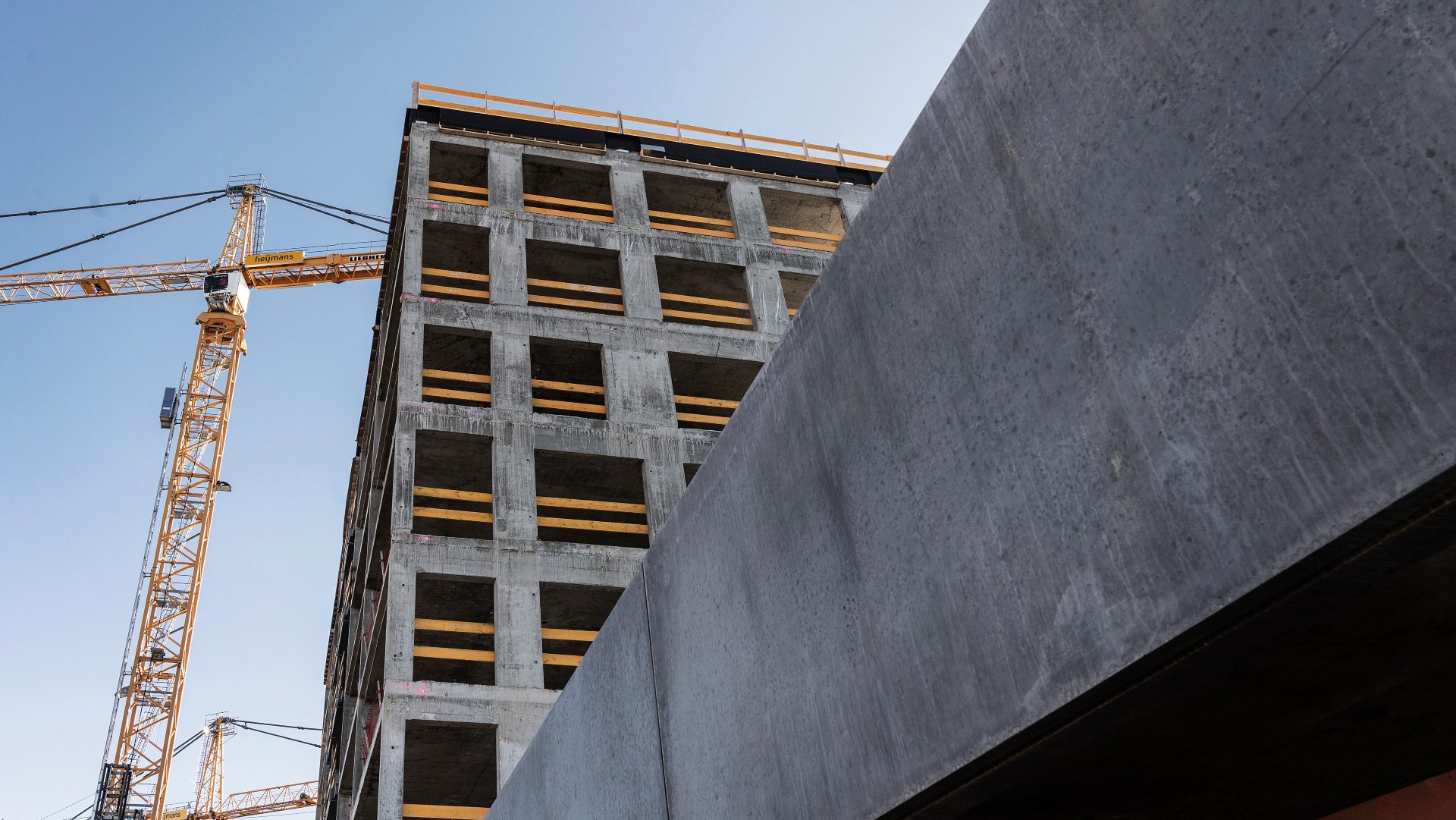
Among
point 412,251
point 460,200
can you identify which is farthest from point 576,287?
point 460,200

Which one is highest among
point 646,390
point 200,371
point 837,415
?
point 200,371

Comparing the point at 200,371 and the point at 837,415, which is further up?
the point at 200,371

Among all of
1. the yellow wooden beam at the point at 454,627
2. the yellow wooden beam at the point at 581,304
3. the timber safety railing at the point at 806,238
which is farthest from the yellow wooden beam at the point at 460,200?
the yellow wooden beam at the point at 454,627

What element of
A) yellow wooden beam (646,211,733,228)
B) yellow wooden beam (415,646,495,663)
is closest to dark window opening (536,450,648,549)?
yellow wooden beam (415,646,495,663)

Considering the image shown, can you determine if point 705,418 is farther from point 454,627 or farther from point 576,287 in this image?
point 454,627

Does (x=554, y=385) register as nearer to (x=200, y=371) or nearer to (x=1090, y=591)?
(x=1090, y=591)

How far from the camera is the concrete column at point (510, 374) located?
71.5ft

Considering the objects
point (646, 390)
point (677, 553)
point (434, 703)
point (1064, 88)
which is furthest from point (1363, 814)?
point (646, 390)

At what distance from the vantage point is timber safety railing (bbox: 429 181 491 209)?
998 inches

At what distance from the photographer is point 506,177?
2569 centimetres

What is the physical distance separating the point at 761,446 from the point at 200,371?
6753cm

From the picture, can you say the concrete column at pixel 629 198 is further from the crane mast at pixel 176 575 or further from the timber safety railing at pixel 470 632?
the crane mast at pixel 176 575

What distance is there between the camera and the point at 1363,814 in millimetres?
3205

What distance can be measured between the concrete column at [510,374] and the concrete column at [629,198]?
423cm
